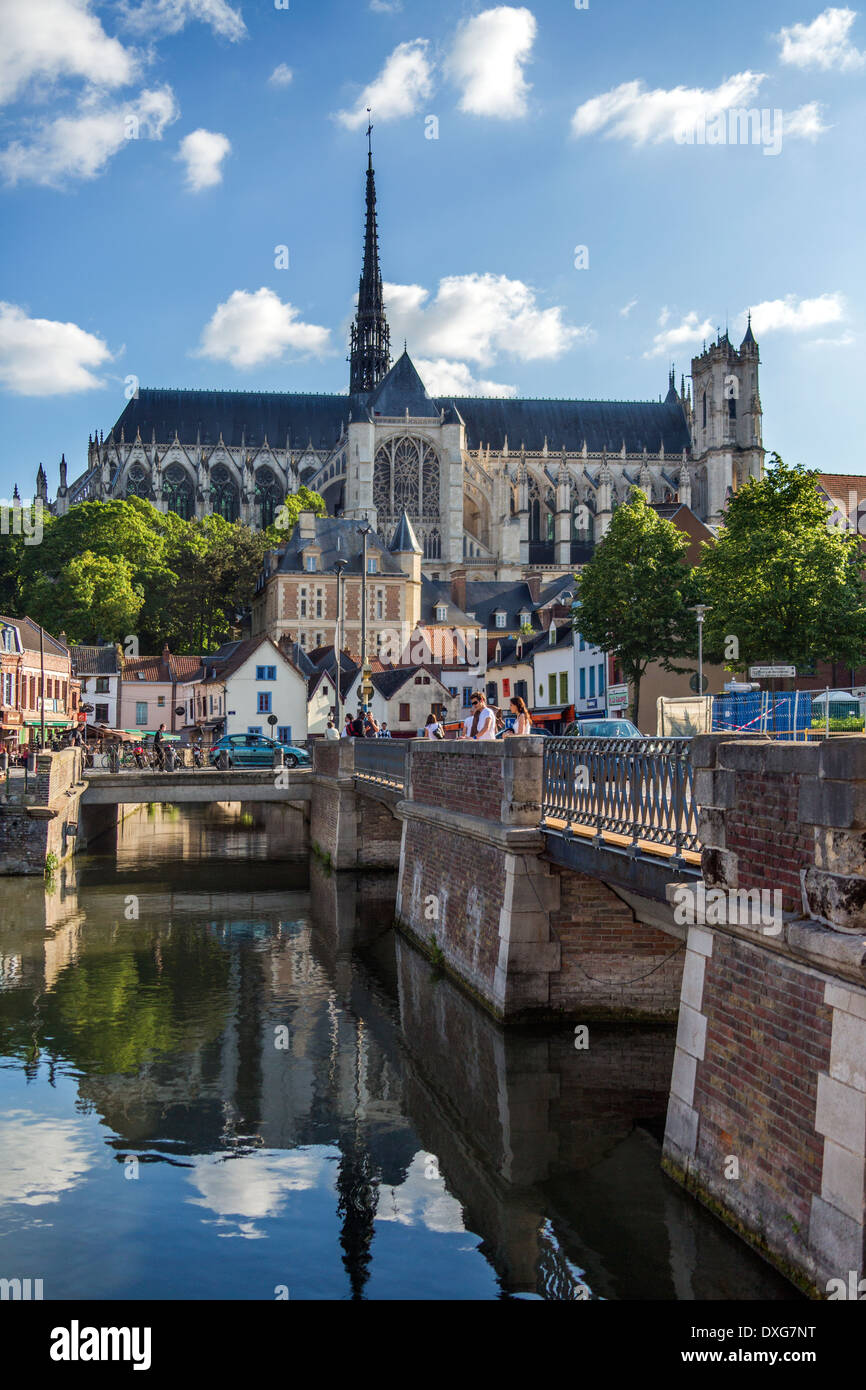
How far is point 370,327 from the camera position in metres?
126

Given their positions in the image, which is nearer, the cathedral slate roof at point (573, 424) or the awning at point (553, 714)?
the awning at point (553, 714)

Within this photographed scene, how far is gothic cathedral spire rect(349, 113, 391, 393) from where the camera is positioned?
125188 millimetres

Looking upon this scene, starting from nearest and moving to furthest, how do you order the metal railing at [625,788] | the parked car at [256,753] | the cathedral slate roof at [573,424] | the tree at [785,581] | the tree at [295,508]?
the metal railing at [625,788]
the tree at [785,581]
the parked car at [256,753]
the tree at [295,508]
the cathedral slate roof at [573,424]

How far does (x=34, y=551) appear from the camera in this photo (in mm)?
81500

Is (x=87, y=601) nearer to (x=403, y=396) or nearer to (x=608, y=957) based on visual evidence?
(x=403, y=396)

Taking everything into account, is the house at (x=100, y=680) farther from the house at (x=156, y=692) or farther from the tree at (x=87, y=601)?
the tree at (x=87, y=601)

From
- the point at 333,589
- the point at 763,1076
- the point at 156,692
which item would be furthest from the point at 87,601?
the point at 763,1076

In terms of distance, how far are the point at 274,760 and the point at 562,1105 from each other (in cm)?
3157

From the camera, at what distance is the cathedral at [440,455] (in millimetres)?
105250

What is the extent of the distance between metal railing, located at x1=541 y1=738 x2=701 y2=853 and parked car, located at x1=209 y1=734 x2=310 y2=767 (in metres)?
30.1

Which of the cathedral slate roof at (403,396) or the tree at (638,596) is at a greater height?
the cathedral slate roof at (403,396)

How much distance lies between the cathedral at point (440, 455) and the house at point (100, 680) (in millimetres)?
36426

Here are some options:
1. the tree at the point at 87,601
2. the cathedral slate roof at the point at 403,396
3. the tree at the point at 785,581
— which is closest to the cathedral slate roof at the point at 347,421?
the cathedral slate roof at the point at 403,396

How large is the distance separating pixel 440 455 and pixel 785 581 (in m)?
72.8
